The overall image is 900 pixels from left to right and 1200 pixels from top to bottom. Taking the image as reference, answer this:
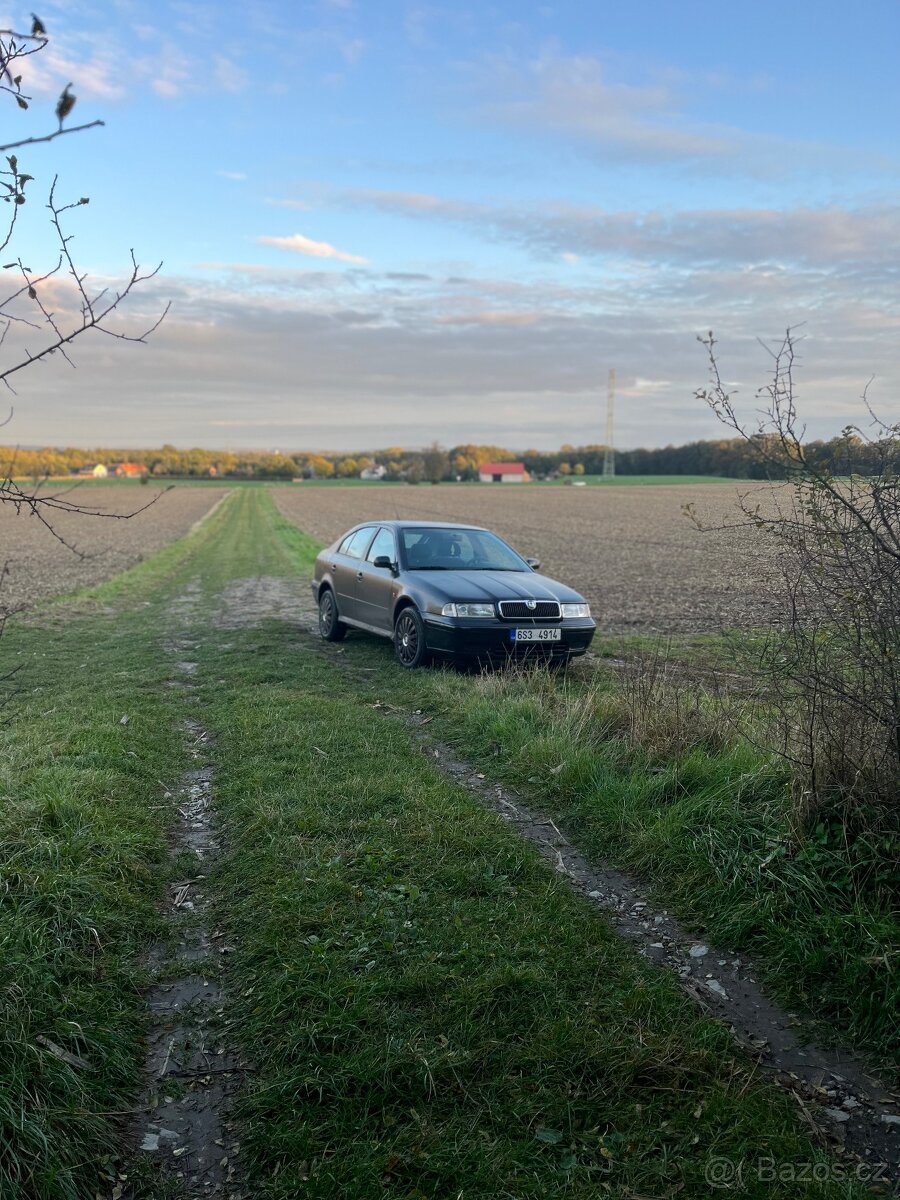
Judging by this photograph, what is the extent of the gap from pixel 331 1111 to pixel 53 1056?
1003mm

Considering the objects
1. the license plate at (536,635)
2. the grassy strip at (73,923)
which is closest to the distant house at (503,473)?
the license plate at (536,635)

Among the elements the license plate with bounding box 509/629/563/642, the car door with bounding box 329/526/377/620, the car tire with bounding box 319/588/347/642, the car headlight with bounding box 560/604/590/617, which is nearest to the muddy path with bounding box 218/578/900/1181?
the license plate with bounding box 509/629/563/642

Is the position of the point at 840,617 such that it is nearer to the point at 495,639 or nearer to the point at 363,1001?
the point at 363,1001

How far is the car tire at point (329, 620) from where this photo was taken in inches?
470

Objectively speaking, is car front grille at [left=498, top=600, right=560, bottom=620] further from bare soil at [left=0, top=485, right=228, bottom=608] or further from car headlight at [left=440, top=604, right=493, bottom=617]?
bare soil at [left=0, top=485, right=228, bottom=608]

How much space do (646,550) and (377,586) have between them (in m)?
20.2

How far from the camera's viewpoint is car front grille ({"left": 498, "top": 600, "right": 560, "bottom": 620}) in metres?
9.16

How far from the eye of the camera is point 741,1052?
3.24 meters

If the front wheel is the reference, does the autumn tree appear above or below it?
above

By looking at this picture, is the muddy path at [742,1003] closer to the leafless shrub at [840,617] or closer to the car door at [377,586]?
the leafless shrub at [840,617]

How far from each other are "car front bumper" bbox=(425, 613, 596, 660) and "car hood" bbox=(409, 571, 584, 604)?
289 mm

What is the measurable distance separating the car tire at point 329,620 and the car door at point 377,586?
767 millimetres

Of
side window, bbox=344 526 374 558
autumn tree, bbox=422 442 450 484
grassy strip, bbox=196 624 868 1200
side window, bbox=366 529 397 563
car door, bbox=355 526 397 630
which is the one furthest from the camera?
autumn tree, bbox=422 442 450 484

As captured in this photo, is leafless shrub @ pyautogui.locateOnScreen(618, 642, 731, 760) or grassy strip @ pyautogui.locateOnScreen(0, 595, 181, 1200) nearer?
grassy strip @ pyautogui.locateOnScreen(0, 595, 181, 1200)
